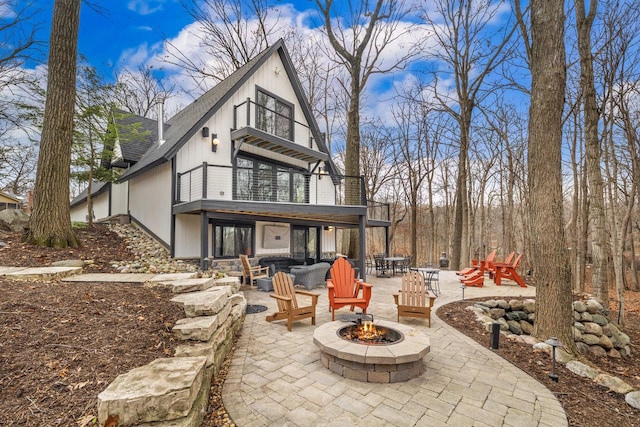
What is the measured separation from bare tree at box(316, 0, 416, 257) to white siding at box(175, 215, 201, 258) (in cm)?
592

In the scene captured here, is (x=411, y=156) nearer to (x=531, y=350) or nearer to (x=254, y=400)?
(x=531, y=350)

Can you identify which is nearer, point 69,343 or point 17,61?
point 69,343

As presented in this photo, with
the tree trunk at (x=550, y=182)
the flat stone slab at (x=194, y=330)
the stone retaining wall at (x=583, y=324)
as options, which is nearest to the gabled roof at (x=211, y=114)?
the flat stone slab at (x=194, y=330)

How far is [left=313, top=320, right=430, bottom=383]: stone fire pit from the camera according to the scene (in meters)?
3.21

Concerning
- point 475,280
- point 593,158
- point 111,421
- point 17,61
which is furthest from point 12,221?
point 593,158

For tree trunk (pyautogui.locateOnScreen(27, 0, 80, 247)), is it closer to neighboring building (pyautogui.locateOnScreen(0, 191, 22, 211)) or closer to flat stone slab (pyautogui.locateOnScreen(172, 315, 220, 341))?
flat stone slab (pyautogui.locateOnScreen(172, 315, 220, 341))

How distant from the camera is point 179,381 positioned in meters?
2.15

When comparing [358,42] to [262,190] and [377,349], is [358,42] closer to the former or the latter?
[262,190]

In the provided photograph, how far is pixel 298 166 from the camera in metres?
12.8

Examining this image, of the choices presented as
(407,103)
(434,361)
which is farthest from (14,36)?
(407,103)

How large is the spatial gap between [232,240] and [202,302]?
6827mm

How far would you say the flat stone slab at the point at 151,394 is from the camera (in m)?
1.86

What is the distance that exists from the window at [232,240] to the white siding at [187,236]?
0.55 m

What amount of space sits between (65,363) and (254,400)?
1565mm
